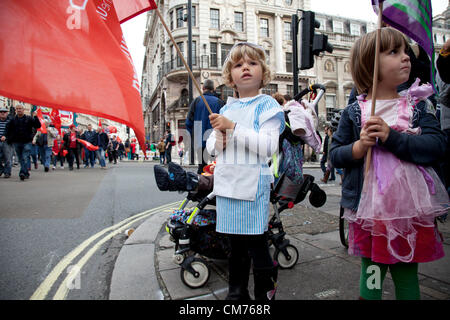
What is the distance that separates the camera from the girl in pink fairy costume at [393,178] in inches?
50.3

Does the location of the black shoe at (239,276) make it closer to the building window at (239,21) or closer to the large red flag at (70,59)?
the large red flag at (70,59)

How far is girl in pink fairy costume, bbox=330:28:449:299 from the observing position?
1.28 m

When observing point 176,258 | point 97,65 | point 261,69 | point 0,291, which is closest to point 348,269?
point 176,258

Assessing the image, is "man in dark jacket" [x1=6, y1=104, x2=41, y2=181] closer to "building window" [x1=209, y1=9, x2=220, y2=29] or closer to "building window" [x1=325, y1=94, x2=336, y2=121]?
"building window" [x1=209, y1=9, x2=220, y2=29]

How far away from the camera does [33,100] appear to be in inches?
54.6

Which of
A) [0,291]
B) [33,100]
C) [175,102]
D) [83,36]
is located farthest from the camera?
[175,102]

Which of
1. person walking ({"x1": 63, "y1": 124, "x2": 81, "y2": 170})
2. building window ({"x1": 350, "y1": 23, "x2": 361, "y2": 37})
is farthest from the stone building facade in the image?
person walking ({"x1": 63, "y1": 124, "x2": 81, "y2": 170})

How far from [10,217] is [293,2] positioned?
33194 mm

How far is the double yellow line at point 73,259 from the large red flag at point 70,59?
4.49 ft

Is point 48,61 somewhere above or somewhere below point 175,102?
below

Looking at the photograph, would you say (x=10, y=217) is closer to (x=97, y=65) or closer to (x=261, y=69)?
(x=97, y=65)

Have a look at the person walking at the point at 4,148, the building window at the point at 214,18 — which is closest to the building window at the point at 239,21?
the building window at the point at 214,18

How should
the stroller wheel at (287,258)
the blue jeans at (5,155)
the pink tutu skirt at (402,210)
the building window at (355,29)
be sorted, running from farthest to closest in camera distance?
1. the building window at (355,29)
2. the blue jeans at (5,155)
3. the stroller wheel at (287,258)
4. the pink tutu skirt at (402,210)

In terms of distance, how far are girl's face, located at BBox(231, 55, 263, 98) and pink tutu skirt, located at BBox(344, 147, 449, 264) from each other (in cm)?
80
